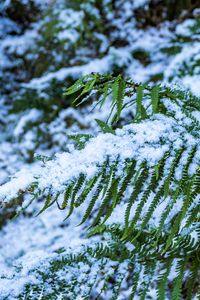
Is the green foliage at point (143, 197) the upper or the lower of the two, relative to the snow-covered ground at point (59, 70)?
lower

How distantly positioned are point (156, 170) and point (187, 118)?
21 centimetres

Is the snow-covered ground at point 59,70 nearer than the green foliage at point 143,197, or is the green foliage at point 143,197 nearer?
the green foliage at point 143,197

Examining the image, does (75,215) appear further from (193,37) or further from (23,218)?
(193,37)

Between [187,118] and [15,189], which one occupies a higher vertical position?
[187,118]

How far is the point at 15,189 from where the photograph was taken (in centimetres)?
95

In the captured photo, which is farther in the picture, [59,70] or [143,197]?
[59,70]

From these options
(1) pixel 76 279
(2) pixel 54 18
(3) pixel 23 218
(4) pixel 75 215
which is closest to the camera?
(1) pixel 76 279

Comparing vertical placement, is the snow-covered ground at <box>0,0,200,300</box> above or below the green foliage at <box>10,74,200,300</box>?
above

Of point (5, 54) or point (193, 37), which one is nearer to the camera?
point (193, 37)

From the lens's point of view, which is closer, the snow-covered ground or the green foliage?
the green foliage

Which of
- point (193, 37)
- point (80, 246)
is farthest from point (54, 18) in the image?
point (80, 246)

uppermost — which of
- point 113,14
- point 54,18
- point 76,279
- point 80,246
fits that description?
point 113,14

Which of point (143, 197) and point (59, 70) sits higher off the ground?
point (59, 70)

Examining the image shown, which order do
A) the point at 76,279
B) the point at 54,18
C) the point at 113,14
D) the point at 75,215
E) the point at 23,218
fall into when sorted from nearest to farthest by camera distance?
the point at 76,279 → the point at 75,215 → the point at 23,218 → the point at 54,18 → the point at 113,14
